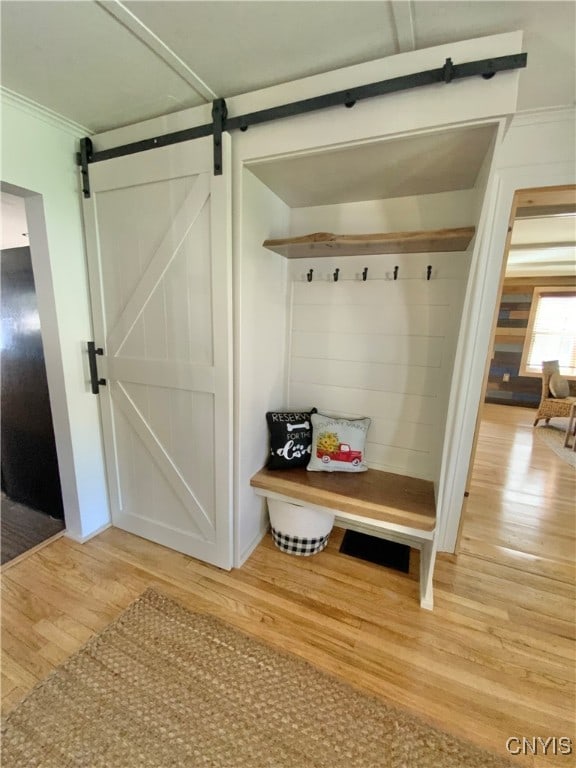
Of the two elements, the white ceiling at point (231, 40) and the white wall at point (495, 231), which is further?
the white wall at point (495, 231)

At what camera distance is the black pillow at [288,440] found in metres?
1.96

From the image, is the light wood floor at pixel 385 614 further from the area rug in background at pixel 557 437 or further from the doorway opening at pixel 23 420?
the area rug in background at pixel 557 437

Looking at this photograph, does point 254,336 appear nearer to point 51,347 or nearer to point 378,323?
point 378,323

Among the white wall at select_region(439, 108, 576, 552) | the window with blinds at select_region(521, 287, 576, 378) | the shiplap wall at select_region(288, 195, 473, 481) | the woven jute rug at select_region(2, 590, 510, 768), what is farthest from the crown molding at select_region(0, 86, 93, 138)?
the window with blinds at select_region(521, 287, 576, 378)

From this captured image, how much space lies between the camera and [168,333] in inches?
68.9

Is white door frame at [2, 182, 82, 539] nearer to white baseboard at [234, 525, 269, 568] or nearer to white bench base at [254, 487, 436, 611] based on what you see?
white baseboard at [234, 525, 269, 568]

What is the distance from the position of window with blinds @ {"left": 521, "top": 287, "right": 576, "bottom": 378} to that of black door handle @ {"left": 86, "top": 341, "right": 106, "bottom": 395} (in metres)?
7.18

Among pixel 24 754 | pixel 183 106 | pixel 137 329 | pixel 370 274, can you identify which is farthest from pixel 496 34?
pixel 24 754

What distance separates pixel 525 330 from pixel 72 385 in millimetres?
7356

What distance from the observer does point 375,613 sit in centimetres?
163

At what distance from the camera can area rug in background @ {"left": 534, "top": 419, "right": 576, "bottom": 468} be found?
150 inches

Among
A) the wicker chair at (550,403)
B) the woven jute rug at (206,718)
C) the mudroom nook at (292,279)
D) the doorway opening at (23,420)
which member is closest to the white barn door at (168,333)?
the mudroom nook at (292,279)

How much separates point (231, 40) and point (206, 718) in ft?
8.29

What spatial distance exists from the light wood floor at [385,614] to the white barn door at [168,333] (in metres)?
0.26
